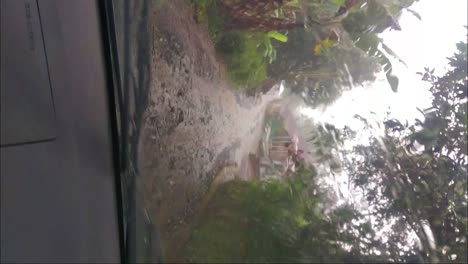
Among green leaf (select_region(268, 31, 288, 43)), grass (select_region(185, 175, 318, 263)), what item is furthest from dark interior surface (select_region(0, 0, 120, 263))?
green leaf (select_region(268, 31, 288, 43))

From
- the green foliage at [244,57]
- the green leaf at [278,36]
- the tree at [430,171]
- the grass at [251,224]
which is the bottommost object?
the grass at [251,224]

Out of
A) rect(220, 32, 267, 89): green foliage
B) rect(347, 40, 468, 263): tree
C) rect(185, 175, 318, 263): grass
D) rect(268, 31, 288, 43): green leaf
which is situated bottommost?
rect(185, 175, 318, 263): grass

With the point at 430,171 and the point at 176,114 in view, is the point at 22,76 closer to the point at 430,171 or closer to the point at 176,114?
the point at 176,114

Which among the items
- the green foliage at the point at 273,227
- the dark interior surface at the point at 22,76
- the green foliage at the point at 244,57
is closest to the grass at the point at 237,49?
the green foliage at the point at 244,57

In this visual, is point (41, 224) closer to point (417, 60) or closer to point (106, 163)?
point (106, 163)

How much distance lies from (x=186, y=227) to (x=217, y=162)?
13 centimetres

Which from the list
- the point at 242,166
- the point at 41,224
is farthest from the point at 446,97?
the point at 41,224

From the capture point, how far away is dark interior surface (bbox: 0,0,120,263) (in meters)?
0.69

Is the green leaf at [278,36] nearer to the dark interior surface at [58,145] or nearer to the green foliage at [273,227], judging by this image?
the green foliage at [273,227]

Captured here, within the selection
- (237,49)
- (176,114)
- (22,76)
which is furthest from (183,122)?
(22,76)

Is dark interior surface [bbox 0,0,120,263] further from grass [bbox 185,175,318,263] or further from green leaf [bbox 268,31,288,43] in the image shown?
green leaf [bbox 268,31,288,43]

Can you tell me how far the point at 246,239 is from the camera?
0.69m

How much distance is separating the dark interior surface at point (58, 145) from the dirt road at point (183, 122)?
0.09 meters

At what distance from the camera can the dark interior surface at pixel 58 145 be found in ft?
2.25
